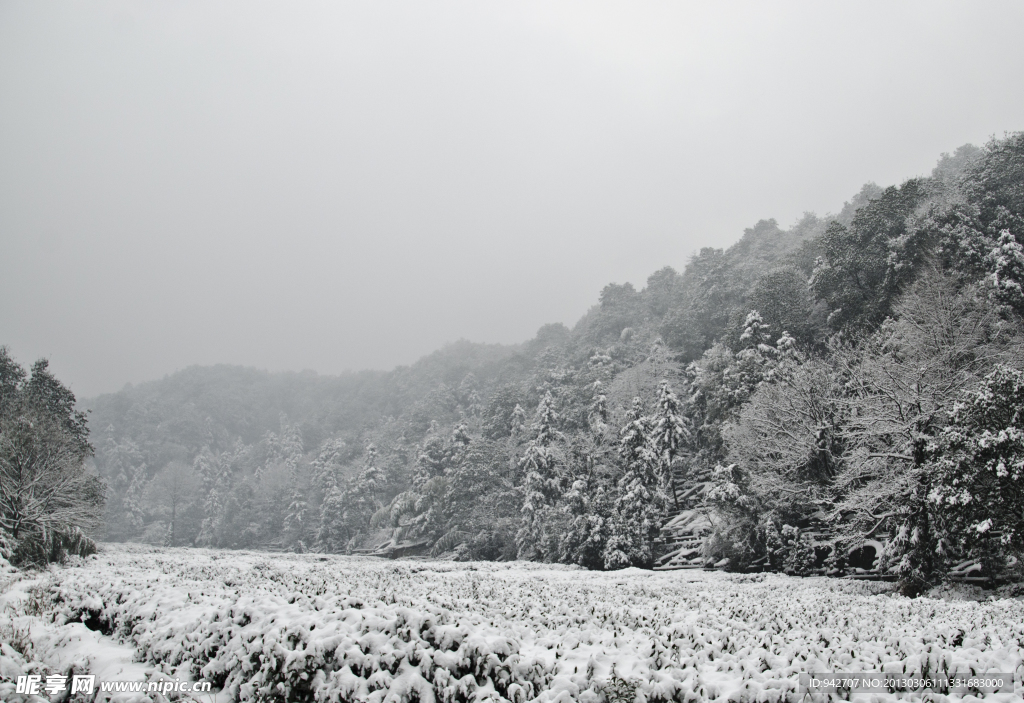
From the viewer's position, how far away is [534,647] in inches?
270

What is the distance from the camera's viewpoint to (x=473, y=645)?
19.9ft

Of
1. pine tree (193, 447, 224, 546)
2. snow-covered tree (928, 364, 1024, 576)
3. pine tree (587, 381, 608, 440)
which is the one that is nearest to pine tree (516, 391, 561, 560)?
pine tree (587, 381, 608, 440)

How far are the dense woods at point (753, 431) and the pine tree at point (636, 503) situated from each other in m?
0.16

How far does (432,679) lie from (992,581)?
19.0 metres

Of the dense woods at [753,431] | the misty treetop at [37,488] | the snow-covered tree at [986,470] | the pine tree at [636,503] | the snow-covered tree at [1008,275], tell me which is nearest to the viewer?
the snow-covered tree at [986,470]

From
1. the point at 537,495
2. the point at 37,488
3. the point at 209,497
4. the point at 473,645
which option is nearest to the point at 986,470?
the point at 473,645

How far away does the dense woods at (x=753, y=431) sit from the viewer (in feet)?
52.7

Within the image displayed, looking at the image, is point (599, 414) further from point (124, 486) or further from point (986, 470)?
point (124, 486)

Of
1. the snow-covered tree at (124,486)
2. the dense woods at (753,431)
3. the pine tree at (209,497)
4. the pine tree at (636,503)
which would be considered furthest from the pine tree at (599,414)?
the snow-covered tree at (124,486)

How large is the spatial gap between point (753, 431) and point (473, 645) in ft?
81.6

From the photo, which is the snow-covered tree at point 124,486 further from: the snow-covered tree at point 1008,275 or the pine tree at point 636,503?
the snow-covered tree at point 1008,275

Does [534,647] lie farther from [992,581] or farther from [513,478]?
[513,478]

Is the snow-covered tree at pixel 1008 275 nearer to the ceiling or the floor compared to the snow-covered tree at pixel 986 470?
nearer to the ceiling

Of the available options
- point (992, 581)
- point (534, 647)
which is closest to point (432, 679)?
point (534, 647)
